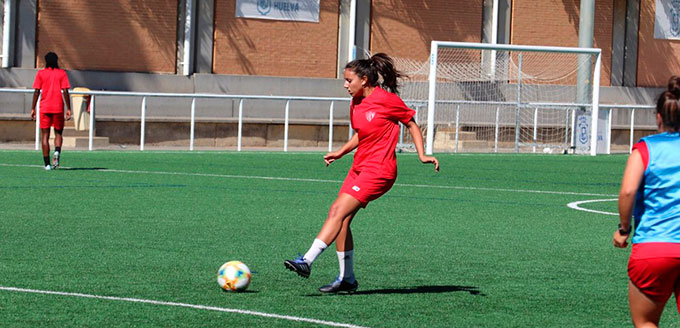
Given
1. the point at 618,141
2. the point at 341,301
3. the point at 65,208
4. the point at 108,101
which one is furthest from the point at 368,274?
the point at 618,141

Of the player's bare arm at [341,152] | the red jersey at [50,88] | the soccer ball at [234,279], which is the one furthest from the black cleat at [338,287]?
the red jersey at [50,88]

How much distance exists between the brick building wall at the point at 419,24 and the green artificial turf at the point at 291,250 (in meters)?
17.4

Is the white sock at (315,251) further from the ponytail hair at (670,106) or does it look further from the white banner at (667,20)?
the white banner at (667,20)

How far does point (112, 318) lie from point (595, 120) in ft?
77.9

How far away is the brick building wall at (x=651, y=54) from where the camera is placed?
1610 inches

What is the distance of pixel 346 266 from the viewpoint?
7.87 meters

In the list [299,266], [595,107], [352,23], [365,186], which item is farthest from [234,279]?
[352,23]

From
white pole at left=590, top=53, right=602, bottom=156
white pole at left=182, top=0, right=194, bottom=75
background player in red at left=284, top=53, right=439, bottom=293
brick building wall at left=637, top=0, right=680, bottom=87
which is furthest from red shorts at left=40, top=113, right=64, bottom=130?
brick building wall at left=637, top=0, right=680, bottom=87

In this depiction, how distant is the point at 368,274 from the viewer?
8797 millimetres

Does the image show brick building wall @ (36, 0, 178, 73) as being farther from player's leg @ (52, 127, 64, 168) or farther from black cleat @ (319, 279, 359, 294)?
black cleat @ (319, 279, 359, 294)

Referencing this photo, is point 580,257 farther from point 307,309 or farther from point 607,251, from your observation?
point 307,309

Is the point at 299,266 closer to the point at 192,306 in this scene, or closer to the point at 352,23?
the point at 192,306

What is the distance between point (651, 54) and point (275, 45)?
45.6 feet

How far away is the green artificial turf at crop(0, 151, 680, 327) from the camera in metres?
7.09
